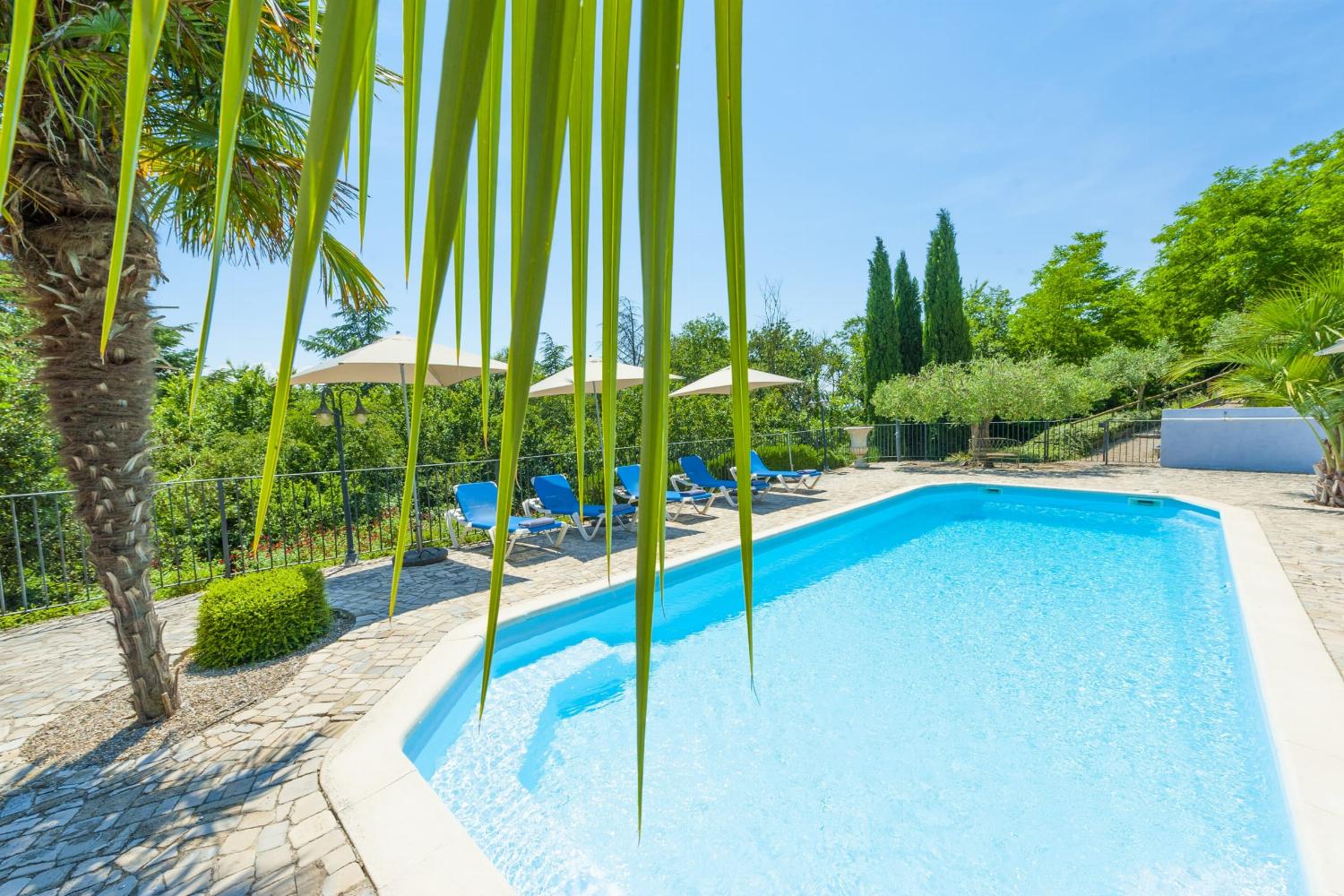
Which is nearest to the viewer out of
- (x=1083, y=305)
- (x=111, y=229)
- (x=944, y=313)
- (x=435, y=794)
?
(x=435, y=794)

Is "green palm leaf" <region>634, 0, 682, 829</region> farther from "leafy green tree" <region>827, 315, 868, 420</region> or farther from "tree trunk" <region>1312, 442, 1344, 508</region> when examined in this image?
"leafy green tree" <region>827, 315, 868, 420</region>

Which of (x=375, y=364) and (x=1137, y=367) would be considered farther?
(x=1137, y=367)

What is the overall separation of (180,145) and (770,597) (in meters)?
6.00

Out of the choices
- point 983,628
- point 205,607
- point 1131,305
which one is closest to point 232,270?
point 205,607

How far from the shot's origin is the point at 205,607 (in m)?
3.98

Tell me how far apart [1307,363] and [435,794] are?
11.3 metres

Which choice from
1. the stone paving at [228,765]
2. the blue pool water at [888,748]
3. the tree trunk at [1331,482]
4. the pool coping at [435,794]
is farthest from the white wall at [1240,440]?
the pool coping at [435,794]

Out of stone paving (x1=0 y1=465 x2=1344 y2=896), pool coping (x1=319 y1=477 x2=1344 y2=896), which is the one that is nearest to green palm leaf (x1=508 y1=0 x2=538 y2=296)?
pool coping (x1=319 y1=477 x2=1344 y2=896)

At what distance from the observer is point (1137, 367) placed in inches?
804

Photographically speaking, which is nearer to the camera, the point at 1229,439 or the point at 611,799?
the point at 611,799

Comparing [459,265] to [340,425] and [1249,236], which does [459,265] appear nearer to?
[340,425]

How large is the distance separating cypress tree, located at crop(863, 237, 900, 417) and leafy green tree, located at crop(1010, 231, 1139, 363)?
33.7ft

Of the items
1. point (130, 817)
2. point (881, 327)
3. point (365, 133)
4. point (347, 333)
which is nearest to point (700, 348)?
point (881, 327)

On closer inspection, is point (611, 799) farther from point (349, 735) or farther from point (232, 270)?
point (232, 270)
